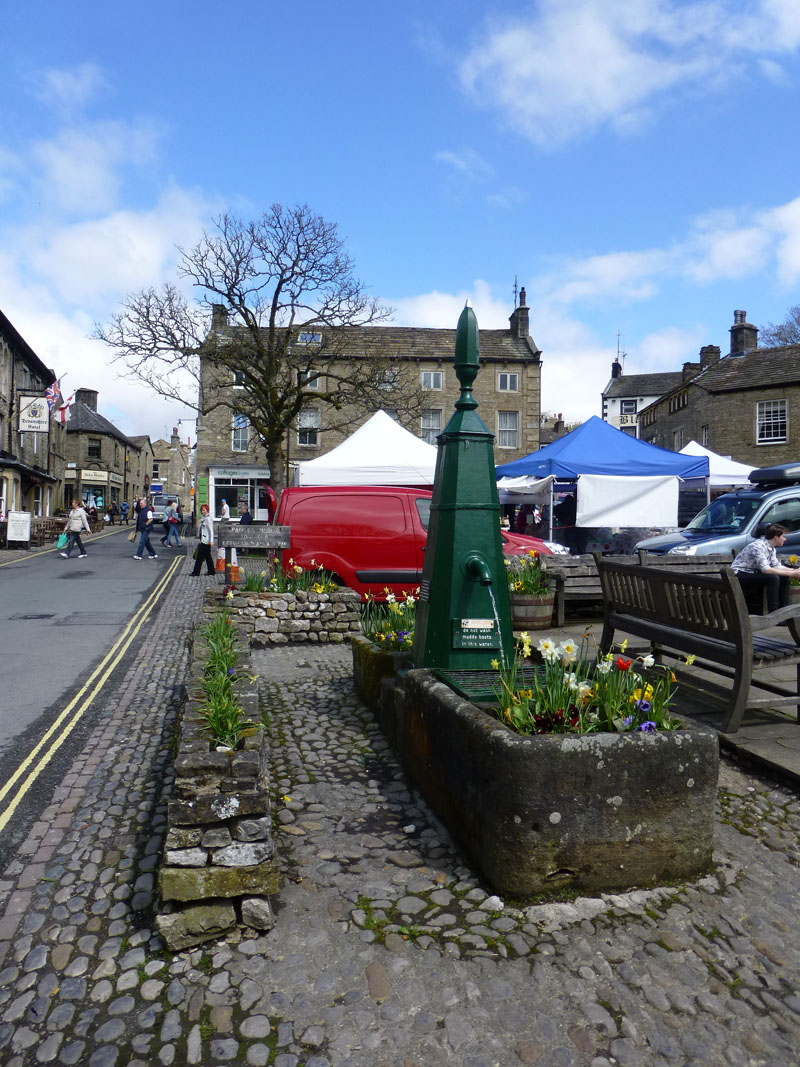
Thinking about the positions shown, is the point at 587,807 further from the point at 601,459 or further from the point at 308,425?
the point at 308,425

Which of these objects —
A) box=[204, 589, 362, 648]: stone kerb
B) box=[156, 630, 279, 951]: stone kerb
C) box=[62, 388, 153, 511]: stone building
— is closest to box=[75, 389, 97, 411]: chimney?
box=[62, 388, 153, 511]: stone building

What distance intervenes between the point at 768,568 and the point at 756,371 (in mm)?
28671

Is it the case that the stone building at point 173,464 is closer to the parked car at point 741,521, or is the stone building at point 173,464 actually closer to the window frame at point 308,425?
the window frame at point 308,425

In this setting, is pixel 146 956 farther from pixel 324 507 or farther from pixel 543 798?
pixel 324 507

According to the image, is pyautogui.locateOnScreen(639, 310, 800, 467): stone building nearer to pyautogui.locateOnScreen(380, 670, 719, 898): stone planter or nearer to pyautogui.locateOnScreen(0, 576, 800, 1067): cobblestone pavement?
pyautogui.locateOnScreen(0, 576, 800, 1067): cobblestone pavement

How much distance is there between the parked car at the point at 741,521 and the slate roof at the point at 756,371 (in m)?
21.0

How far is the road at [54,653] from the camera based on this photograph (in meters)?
4.68

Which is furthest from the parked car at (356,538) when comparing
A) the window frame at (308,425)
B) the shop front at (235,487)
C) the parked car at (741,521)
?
the window frame at (308,425)

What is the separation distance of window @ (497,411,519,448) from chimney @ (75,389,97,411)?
1632 inches

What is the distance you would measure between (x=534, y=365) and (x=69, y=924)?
39.2m

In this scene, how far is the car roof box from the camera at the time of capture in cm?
1255

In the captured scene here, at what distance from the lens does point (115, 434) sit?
2427 inches

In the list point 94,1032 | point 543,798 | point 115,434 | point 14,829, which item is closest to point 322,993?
point 94,1032

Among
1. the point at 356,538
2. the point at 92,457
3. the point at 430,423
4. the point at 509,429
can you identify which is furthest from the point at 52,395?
the point at 92,457
